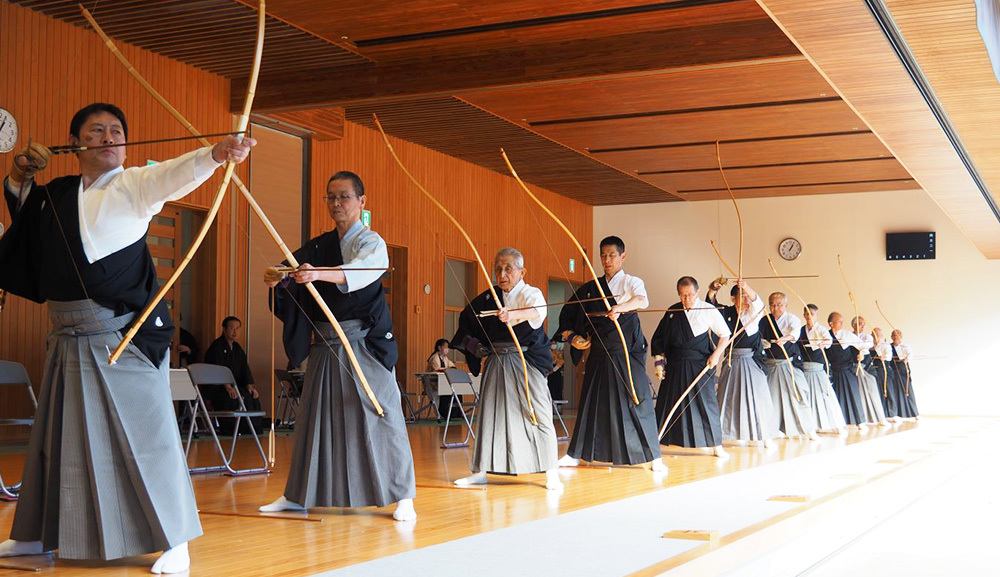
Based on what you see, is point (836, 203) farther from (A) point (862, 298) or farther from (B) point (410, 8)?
(B) point (410, 8)

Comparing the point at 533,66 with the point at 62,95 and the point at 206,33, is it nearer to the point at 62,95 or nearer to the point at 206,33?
the point at 206,33

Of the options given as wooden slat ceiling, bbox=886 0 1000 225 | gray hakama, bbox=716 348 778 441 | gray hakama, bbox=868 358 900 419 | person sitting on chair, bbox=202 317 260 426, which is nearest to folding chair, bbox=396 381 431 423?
person sitting on chair, bbox=202 317 260 426

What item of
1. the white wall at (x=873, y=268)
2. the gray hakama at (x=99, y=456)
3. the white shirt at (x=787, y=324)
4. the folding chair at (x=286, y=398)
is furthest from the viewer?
the white wall at (x=873, y=268)

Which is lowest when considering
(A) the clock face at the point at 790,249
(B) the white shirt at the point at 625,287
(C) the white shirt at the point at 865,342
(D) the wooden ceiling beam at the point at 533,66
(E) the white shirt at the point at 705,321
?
(C) the white shirt at the point at 865,342

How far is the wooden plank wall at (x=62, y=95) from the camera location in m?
6.92

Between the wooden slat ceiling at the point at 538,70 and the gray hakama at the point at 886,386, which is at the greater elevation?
the wooden slat ceiling at the point at 538,70

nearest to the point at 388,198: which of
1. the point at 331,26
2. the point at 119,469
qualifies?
the point at 331,26

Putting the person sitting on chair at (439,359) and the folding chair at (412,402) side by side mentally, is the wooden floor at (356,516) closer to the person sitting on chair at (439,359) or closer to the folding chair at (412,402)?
the folding chair at (412,402)

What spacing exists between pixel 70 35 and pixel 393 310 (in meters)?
4.89

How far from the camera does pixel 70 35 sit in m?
7.34

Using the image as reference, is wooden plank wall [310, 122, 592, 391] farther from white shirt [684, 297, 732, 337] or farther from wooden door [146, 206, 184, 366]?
white shirt [684, 297, 732, 337]

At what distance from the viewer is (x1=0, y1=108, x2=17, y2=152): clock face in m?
6.83

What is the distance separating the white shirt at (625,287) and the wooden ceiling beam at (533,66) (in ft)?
6.39

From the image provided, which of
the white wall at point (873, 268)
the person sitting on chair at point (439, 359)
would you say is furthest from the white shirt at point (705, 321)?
the white wall at point (873, 268)
